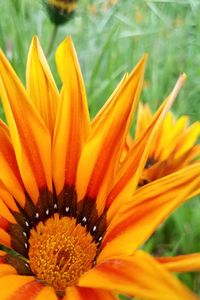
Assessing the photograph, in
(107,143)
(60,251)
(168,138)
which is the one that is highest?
(107,143)

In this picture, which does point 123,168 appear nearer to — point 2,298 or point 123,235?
point 123,235

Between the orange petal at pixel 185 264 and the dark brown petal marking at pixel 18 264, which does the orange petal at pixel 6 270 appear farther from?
the orange petal at pixel 185 264

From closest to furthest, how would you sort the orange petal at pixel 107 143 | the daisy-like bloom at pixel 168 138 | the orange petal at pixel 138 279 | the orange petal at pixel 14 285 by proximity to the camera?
the orange petal at pixel 138 279 < the orange petal at pixel 14 285 < the orange petal at pixel 107 143 < the daisy-like bloom at pixel 168 138

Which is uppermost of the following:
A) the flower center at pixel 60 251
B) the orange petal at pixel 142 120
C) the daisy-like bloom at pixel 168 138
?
the flower center at pixel 60 251

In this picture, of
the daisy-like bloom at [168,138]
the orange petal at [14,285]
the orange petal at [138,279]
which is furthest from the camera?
the daisy-like bloom at [168,138]

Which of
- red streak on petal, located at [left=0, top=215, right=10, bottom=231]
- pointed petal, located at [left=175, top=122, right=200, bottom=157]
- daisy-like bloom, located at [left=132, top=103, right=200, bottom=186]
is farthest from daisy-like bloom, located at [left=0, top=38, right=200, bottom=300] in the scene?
pointed petal, located at [left=175, top=122, right=200, bottom=157]

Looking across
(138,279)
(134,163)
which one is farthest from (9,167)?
(138,279)

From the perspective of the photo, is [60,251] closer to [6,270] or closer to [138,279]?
[6,270]

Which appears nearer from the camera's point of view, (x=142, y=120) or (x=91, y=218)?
(x=91, y=218)

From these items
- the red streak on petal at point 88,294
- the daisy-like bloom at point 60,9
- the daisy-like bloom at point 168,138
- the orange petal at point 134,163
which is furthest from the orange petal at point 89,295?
the daisy-like bloom at point 60,9
